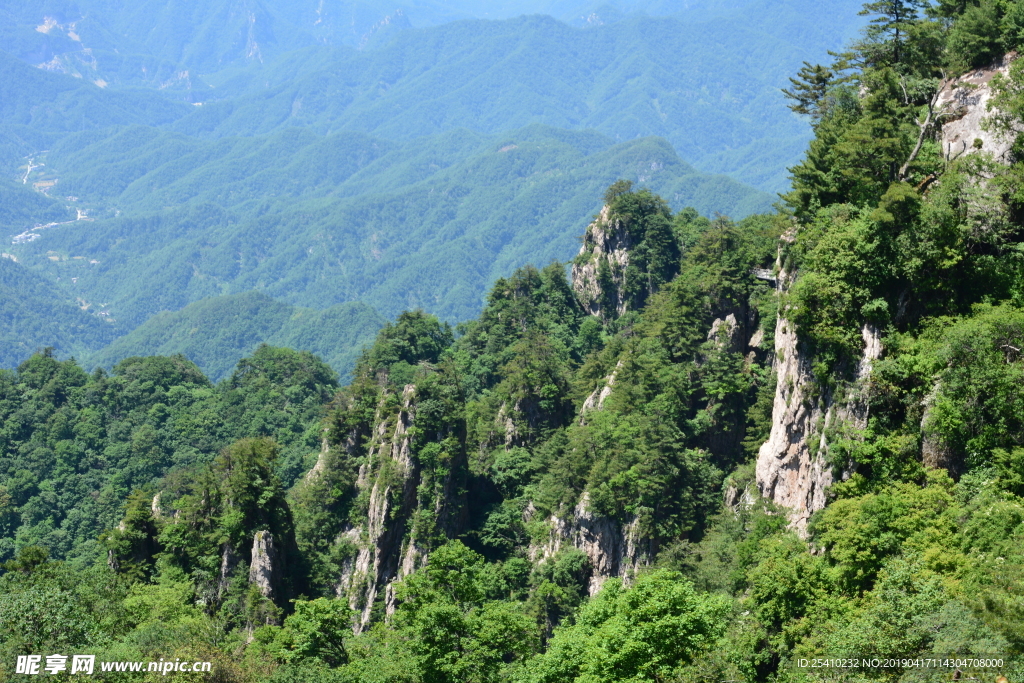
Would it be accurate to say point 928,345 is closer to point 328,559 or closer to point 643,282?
point 328,559

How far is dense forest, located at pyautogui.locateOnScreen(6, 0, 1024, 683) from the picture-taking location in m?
31.2

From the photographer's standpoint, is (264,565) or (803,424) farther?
(264,565)

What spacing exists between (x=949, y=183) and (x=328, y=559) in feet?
144

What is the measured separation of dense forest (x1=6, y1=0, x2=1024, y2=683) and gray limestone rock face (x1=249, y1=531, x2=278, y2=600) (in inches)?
6.2

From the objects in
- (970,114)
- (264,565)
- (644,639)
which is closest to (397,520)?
(264,565)

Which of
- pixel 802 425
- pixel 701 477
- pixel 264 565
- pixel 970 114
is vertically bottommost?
pixel 264 565

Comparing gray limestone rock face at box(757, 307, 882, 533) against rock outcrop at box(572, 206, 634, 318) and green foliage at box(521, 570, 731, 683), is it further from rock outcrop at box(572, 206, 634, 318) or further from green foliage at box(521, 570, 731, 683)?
rock outcrop at box(572, 206, 634, 318)

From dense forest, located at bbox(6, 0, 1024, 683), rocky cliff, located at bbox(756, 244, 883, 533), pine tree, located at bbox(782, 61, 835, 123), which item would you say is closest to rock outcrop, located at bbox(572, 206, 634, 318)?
dense forest, located at bbox(6, 0, 1024, 683)

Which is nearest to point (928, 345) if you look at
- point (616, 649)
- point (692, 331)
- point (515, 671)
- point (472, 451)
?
point (616, 649)

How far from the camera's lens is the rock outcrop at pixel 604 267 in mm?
→ 84812

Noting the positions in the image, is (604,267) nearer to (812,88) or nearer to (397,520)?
(812,88)

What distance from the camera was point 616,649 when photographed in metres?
31.0

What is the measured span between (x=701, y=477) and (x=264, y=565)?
25.8 metres

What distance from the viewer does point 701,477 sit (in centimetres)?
5259
